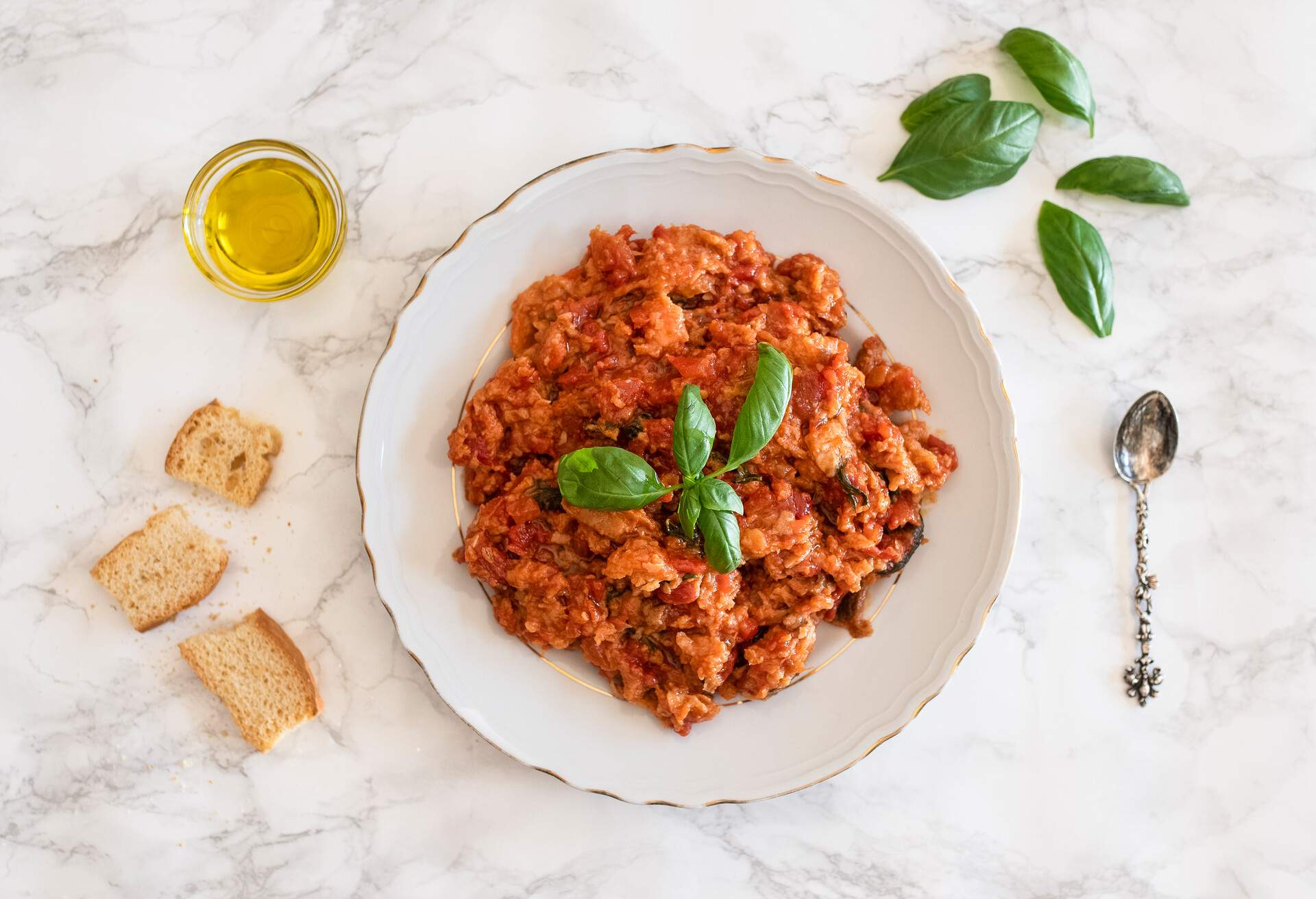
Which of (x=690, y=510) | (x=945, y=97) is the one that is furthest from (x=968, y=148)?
(x=690, y=510)

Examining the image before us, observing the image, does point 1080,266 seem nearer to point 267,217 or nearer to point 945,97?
point 945,97

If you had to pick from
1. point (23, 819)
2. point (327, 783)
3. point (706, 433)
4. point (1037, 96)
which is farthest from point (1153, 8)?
point (23, 819)

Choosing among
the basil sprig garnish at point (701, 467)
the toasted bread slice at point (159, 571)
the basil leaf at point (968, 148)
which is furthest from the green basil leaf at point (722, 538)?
the toasted bread slice at point (159, 571)

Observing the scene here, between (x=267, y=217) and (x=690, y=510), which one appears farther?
(x=267, y=217)

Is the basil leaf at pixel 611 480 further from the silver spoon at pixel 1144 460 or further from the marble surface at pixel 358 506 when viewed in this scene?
the silver spoon at pixel 1144 460

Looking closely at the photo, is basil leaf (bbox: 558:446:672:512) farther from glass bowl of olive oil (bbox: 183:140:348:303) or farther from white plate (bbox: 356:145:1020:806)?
glass bowl of olive oil (bbox: 183:140:348:303)

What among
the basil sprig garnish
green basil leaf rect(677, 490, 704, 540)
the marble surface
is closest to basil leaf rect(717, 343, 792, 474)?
the basil sprig garnish

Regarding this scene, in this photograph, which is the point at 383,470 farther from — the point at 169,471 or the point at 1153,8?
the point at 1153,8
